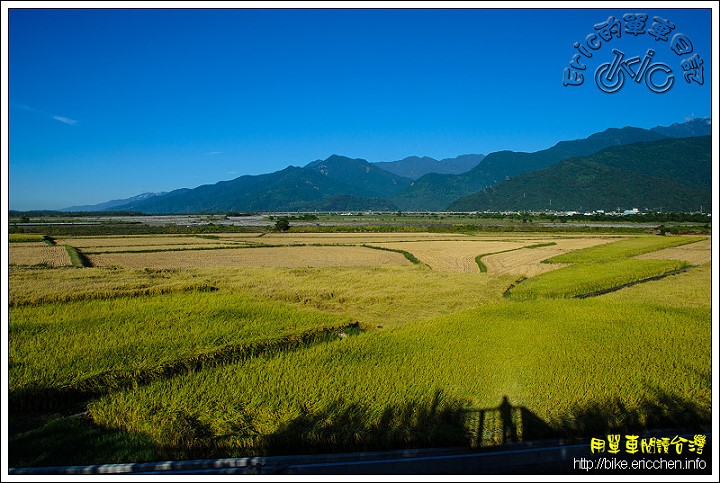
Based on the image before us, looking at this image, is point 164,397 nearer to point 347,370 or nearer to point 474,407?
point 347,370

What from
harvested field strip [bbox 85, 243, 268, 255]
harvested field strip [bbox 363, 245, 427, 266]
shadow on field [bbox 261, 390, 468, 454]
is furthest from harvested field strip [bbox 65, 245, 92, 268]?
shadow on field [bbox 261, 390, 468, 454]

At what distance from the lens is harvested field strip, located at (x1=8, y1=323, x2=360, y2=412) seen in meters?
7.37

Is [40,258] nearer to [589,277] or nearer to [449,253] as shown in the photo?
[449,253]

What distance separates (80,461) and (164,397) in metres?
1.65

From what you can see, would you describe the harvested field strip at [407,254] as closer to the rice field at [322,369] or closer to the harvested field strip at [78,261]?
the rice field at [322,369]

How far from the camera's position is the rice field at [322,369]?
6.20 meters

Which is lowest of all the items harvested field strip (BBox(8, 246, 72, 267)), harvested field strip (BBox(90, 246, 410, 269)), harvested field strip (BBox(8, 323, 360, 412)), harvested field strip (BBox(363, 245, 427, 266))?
harvested field strip (BBox(363, 245, 427, 266))

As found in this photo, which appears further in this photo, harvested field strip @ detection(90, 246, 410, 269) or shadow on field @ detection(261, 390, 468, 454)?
harvested field strip @ detection(90, 246, 410, 269)

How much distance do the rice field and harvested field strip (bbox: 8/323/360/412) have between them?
0.10 feet

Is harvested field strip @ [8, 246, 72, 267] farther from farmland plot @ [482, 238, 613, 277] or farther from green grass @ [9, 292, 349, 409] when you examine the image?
farmland plot @ [482, 238, 613, 277]

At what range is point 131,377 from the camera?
8188 mm

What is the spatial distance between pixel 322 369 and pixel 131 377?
4.04 meters

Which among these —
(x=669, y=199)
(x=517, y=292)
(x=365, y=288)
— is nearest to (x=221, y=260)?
(x=365, y=288)

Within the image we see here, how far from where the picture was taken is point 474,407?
6.80 meters
